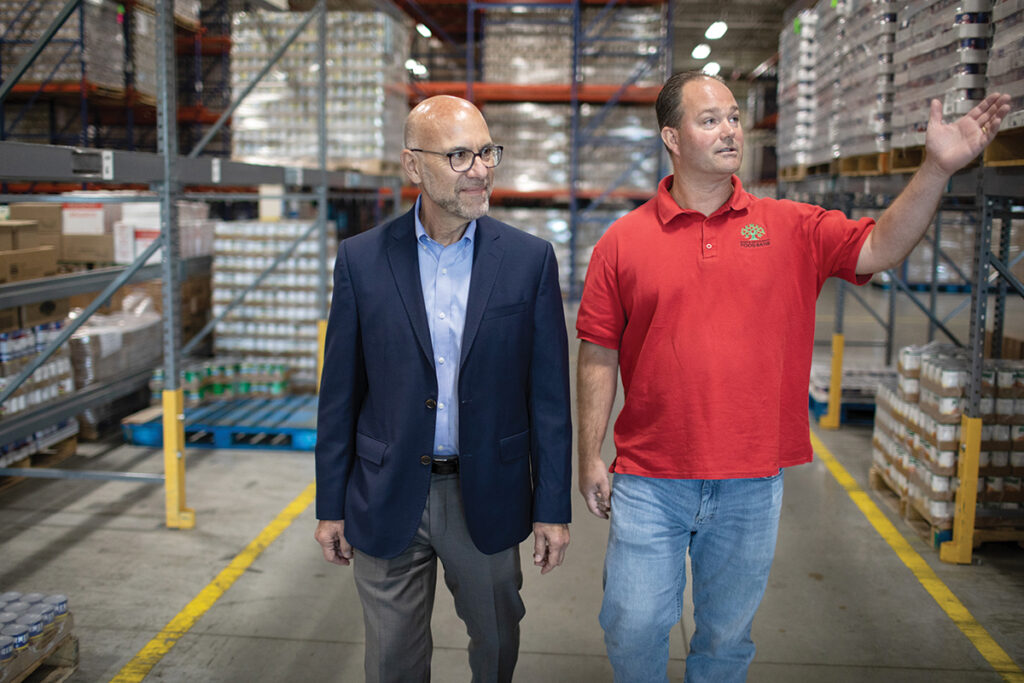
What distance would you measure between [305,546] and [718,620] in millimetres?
3166

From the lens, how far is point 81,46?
13039mm

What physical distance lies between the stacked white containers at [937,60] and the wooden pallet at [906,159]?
143 millimetres

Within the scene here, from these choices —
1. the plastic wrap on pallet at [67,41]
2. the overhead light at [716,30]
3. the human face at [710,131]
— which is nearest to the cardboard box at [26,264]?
the human face at [710,131]

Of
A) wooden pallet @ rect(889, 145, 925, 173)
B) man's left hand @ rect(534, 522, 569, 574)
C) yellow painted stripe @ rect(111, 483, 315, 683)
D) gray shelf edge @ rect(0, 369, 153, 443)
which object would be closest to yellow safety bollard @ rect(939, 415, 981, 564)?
wooden pallet @ rect(889, 145, 925, 173)

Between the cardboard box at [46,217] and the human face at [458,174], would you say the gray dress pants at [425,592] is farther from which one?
the cardboard box at [46,217]

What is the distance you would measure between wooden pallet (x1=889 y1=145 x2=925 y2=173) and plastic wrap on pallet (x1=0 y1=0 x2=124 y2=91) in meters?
11.0

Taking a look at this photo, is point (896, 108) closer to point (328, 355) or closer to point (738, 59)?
point (328, 355)

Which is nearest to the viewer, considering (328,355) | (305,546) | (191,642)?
(328,355)

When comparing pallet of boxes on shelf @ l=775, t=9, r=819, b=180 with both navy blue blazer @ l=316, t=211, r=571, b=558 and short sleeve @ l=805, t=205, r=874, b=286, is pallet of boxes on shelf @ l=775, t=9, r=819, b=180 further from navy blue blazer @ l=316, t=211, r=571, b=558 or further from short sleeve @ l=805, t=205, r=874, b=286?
navy blue blazer @ l=316, t=211, r=571, b=558

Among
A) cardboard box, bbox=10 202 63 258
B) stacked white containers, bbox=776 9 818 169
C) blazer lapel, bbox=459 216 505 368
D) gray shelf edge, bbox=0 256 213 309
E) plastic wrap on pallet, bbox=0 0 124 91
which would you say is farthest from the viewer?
plastic wrap on pallet, bbox=0 0 124 91

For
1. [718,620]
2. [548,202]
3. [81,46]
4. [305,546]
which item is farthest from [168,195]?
[548,202]

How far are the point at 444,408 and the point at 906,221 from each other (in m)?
1.37

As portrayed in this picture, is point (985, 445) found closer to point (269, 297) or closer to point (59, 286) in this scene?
point (59, 286)

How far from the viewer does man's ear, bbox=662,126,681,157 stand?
2.75 m
